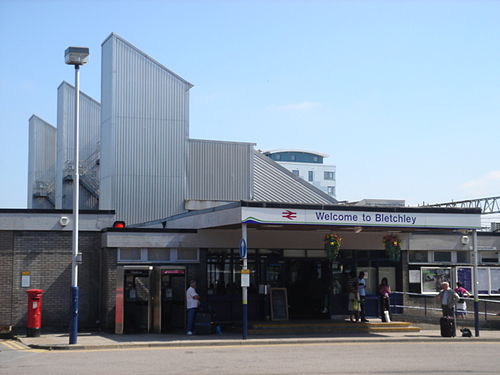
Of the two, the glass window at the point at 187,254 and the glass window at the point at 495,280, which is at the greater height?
the glass window at the point at 187,254

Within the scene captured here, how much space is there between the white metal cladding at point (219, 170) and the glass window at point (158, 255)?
488 inches

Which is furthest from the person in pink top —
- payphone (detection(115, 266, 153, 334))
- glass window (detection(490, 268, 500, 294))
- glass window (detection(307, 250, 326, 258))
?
payphone (detection(115, 266, 153, 334))

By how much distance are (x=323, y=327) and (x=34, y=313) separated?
30.9 feet

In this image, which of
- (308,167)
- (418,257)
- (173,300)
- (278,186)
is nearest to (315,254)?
(418,257)

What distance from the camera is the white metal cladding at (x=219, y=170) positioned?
127 ft

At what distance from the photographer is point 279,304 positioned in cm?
2686

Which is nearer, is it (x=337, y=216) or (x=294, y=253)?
(x=337, y=216)

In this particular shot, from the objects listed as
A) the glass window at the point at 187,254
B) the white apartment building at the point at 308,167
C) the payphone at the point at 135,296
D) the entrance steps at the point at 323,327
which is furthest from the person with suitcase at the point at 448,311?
the white apartment building at the point at 308,167

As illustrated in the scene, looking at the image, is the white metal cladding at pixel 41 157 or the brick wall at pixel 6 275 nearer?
→ the brick wall at pixel 6 275

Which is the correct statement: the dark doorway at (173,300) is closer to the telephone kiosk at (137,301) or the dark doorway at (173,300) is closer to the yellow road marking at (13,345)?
the telephone kiosk at (137,301)

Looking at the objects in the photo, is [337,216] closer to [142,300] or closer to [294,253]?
[294,253]

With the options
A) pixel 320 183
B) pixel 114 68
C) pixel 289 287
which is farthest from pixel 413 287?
pixel 320 183

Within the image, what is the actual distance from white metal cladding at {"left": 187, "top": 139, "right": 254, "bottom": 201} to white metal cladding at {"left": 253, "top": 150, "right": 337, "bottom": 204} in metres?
0.91

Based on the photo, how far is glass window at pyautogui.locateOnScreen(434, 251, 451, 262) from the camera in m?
30.6
